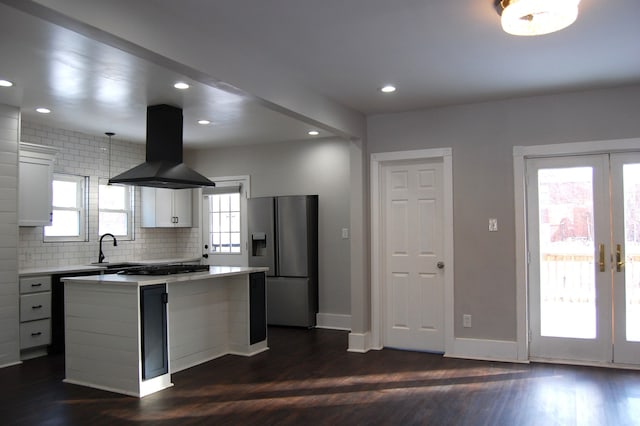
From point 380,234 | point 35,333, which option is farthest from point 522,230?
point 35,333

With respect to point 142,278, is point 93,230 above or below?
above

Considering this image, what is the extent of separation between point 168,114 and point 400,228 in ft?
8.82

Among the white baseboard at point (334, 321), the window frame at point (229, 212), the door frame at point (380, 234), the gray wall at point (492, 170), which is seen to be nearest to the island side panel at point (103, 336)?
the door frame at point (380, 234)

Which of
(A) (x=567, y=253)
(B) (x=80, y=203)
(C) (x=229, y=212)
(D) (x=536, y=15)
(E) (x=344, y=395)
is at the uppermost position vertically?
(D) (x=536, y=15)

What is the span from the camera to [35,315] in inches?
212

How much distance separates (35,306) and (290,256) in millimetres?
3035

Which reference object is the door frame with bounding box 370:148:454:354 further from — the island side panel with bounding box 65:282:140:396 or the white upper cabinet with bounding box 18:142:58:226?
the white upper cabinet with bounding box 18:142:58:226

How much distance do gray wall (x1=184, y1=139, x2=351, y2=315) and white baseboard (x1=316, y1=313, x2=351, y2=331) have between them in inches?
2.1

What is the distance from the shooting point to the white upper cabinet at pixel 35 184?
5.57 metres

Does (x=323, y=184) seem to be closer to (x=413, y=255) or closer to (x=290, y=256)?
(x=290, y=256)

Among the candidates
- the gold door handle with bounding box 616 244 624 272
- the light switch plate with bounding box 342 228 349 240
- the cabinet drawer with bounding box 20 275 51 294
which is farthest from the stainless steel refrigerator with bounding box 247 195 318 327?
the gold door handle with bounding box 616 244 624 272

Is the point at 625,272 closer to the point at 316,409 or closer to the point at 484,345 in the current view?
the point at 484,345

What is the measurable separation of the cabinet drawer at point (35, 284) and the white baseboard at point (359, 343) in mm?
3276

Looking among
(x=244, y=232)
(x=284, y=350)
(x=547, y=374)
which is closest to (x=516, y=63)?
(x=547, y=374)
